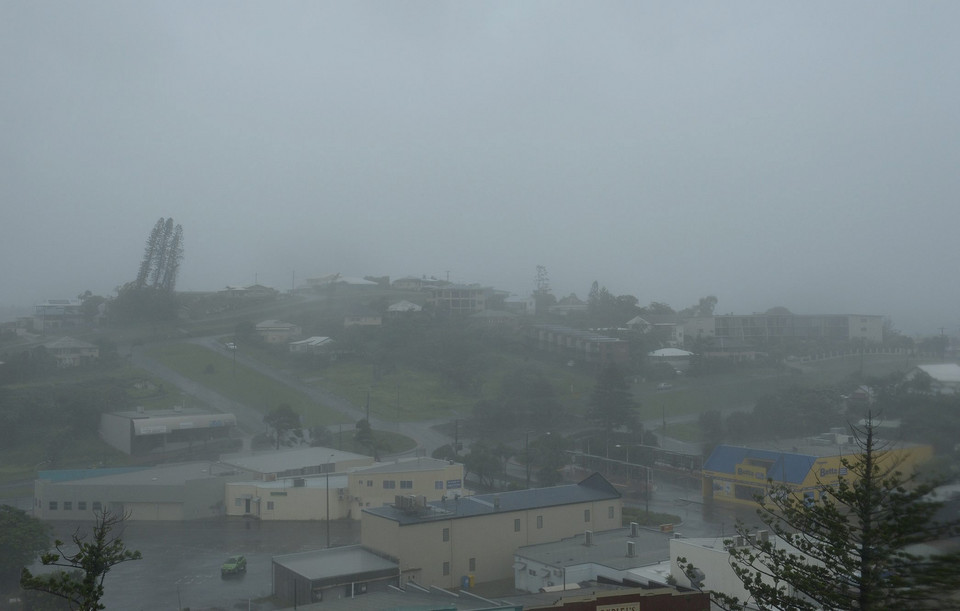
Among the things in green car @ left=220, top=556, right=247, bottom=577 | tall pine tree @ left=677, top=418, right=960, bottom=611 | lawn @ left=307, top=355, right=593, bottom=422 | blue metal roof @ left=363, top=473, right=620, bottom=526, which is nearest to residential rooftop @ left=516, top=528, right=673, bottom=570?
blue metal roof @ left=363, top=473, right=620, bottom=526

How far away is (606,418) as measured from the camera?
1062 cm

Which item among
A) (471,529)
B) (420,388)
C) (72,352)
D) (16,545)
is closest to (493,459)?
(471,529)

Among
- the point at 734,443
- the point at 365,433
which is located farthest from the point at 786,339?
the point at 365,433

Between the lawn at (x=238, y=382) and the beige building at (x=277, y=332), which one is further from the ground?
the beige building at (x=277, y=332)

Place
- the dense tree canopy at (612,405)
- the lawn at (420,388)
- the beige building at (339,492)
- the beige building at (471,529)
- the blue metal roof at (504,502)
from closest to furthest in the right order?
1. the beige building at (471,529)
2. the blue metal roof at (504,502)
3. the beige building at (339,492)
4. the dense tree canopy at (612,405)
5. the lawn at (420,388)

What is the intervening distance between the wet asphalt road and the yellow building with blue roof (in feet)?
12.4

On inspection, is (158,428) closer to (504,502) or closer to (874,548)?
(504,502)

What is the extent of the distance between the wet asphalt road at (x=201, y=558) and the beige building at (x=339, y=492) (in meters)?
0.15

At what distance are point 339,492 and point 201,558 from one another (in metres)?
1.81

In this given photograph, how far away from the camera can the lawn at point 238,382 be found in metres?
12.5

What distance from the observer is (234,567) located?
19.0 feet

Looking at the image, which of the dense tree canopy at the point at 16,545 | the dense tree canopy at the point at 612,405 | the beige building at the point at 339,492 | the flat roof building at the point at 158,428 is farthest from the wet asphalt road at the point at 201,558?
the dense tree canopy at the point at 612,405

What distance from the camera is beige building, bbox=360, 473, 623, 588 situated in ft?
18.3

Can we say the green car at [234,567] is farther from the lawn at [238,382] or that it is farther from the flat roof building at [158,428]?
the lawn at [238,382]
